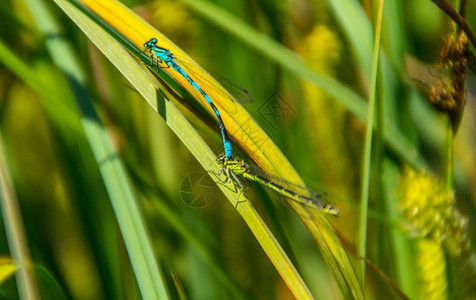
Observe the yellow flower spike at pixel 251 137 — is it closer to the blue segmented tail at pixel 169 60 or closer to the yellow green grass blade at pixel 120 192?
the blue segmented tail at pixel 169 60

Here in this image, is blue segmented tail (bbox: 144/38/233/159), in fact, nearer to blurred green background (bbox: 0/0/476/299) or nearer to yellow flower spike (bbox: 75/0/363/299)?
yellow flower spike (bbox: 75/0/363/299)

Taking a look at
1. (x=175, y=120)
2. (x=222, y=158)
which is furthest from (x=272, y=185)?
(x=175, y=120)

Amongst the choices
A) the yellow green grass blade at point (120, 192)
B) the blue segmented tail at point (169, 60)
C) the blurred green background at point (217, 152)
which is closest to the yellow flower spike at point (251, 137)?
the blue segmented tail at point (169, 60)

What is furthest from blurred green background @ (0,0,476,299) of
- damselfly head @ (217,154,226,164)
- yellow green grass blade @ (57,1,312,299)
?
yellow green grass blade @ (57,1,312,299)

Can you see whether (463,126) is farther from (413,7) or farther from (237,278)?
(237,278)

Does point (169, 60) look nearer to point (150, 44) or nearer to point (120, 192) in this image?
point (150, 44)

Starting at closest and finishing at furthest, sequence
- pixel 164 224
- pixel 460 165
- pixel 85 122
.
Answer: pixel 85 122, pixel 164 224, pixel 460 165

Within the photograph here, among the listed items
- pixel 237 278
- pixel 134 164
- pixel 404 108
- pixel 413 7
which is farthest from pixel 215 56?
pixel 413 7
